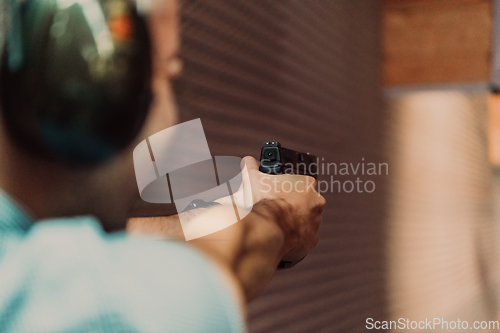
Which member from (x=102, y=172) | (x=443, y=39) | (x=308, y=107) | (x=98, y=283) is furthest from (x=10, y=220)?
(x=443, y=39)

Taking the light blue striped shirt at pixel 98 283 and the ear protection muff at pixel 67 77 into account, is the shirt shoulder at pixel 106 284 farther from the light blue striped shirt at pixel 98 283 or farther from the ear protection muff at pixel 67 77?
the ear protection muff at pixel 67 77

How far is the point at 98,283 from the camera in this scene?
1.78 ft

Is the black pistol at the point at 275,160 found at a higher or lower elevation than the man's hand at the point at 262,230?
higher

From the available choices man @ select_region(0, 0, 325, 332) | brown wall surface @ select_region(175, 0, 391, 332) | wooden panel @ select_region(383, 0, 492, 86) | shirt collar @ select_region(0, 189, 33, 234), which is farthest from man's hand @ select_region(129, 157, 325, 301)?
wooden panel @ select_region(383, 0, 492, 86)

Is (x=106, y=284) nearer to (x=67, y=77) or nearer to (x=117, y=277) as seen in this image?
(x=117, y=277)

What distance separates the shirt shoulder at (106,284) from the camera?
516 millimetres

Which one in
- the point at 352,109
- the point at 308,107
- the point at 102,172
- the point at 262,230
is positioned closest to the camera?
the point at 262,230

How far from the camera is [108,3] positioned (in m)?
1.35

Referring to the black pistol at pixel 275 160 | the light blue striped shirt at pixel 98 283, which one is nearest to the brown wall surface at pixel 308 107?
the black pistol at pixel 275 160

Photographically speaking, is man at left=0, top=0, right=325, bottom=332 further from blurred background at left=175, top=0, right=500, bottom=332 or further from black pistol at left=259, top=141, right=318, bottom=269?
blurred background at left=175, top=0, right=500, bottom=332

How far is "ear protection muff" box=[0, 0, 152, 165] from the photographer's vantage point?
113 cm

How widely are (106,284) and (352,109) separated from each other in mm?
3349

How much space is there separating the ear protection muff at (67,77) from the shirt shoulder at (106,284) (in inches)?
26.7

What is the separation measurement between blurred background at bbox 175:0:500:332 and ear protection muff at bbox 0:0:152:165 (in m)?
0.51
